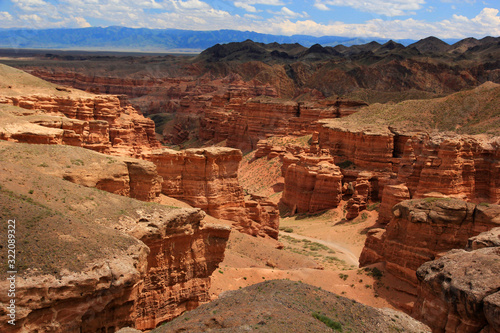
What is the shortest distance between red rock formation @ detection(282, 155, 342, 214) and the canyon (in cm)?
14

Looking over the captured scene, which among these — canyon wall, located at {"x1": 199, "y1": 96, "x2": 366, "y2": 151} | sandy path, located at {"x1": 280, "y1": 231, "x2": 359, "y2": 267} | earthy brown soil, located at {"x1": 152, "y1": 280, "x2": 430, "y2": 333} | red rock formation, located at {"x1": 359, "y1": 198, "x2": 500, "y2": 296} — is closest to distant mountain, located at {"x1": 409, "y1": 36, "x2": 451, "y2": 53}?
canyon wall, located at {"x1": 199, "y1": 96, "x2": 366, "y2": 151}

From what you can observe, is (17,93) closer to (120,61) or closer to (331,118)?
(331,118)

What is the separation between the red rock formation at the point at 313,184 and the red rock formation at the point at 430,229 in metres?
20.7

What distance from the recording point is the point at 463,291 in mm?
14562

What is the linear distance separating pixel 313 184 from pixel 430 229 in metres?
23.8

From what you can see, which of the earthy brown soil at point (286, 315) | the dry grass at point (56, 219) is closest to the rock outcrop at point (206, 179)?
the dry grass at point (56, 219)

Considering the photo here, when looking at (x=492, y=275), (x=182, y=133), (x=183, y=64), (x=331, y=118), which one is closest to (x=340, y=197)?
(x=331, y=118)

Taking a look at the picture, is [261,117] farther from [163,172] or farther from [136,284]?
[136,284]

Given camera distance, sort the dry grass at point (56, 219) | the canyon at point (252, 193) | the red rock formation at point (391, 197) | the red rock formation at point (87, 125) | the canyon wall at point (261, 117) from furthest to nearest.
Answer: the canyon wall at point (261, 117) < the red rock formation at point (391, 197) < the red rock formation at point (87, 125) < the canyon at point (252, 193) < the dry grass at point (56, 219)

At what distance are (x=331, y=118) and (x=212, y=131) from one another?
1047 inches

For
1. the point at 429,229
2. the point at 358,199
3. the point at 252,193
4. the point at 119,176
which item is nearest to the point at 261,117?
the point at 358,199

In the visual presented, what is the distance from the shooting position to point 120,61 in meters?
163

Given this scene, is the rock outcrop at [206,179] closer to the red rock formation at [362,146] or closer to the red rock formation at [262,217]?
the red rock formation at [262,217]

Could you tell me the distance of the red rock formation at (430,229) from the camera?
21625 mm
